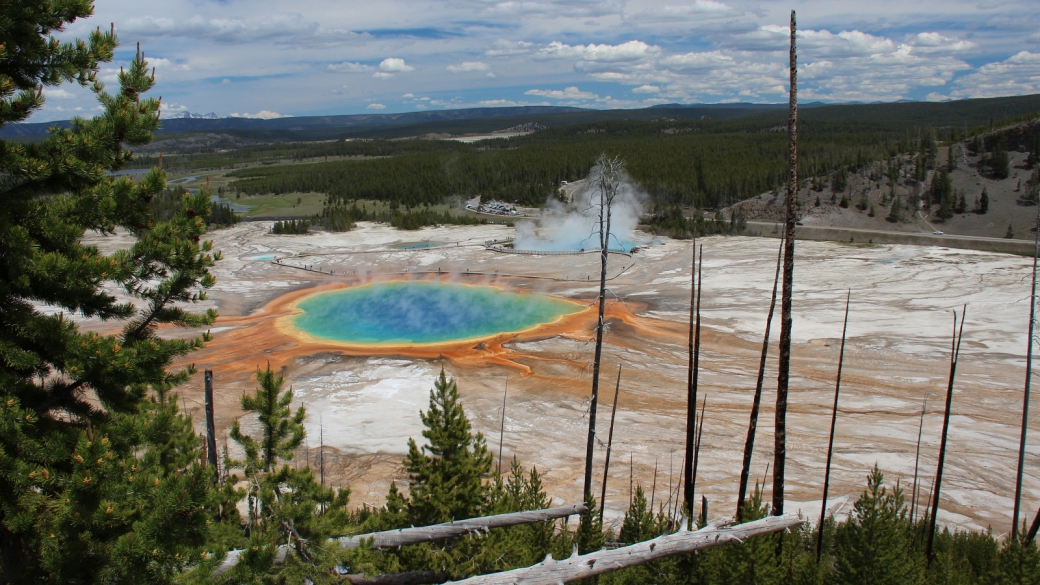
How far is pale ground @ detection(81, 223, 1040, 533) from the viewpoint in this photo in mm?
18328

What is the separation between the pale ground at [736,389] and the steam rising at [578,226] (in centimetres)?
1092

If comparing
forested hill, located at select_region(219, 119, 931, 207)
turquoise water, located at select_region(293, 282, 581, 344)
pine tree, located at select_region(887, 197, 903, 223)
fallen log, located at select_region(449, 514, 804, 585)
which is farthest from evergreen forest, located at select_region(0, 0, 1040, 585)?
pine tree, located at select_region(887, 197, 903, 223)

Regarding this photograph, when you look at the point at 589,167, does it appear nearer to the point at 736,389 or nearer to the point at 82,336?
the point at 736,389

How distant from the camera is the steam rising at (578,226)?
172 ft

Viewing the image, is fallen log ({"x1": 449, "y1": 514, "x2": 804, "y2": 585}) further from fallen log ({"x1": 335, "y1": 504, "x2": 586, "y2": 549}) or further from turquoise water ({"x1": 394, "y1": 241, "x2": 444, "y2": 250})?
turquoise water ({"x1": 394, "y1": 241, "x2": 444, "y2": 250})

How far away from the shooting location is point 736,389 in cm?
2400

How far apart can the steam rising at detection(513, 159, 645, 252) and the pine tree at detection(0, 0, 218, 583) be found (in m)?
41.6

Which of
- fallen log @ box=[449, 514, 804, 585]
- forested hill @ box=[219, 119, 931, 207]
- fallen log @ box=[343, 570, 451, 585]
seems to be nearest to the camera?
fallen log @ box=[449, 514, 804, 585]

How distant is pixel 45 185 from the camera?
612 cm

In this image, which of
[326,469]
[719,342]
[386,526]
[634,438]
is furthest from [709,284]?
[386,526]

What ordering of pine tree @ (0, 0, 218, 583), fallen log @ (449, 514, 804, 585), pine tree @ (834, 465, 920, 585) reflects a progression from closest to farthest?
pine tree @ (0, 0, 218, 583) → fallen log @ (449, 514, 804, 585) → pine tree @ (834, 465, 920, 585)

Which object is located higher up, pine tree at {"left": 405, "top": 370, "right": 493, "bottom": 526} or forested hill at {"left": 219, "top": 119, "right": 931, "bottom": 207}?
forested hill at {"left": 219, "top": 119, "right": 931, "bottom": 207}

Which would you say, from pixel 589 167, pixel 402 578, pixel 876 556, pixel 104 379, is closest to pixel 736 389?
pixel 876 556

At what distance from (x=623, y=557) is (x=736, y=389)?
→ 661 inches
